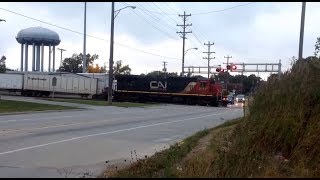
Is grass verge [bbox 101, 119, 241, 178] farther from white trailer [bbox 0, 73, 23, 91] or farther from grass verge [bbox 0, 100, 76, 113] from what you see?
white trailer [bbox 0, 73, 23, 91]

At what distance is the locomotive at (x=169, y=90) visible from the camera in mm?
65938

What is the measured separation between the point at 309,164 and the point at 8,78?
216 ft

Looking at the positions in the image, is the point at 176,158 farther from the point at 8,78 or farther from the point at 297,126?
the point at 8,78

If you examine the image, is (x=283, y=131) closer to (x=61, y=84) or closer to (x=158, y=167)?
(x=158, y=167)

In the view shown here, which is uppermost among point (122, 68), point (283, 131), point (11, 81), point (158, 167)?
point (122, 68)

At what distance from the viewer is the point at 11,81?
2766 inches

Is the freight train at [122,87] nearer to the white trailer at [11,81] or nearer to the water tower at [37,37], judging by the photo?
the white trailer at [11,81]

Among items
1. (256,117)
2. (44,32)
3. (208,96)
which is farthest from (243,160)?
(44,32)

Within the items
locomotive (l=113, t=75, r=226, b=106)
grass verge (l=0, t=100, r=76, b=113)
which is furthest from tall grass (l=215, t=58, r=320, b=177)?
locomotive (l=113, t=75, r=226, b=106)

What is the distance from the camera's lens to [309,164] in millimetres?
8930

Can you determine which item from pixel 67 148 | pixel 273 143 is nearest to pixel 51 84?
pixel 67 148

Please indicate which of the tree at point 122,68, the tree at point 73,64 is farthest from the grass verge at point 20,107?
the tree at point 73,64

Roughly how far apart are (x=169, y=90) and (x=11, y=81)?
22.5m

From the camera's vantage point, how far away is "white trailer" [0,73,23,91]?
228 ft
